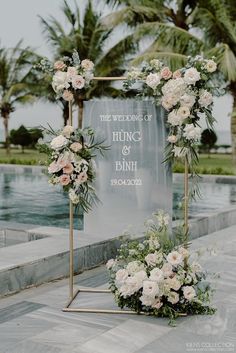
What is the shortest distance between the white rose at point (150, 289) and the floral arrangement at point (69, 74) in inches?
53.1

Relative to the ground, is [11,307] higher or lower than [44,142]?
lower

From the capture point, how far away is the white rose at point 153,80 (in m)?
3.84

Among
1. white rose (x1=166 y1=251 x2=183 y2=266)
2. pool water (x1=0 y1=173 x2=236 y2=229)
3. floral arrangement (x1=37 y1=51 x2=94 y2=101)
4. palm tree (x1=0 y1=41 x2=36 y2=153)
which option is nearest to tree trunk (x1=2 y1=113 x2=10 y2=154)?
palm tree (x1=0 y1=41 x2=36 y2=153)

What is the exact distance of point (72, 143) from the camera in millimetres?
3861

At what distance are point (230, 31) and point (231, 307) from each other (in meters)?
12.7

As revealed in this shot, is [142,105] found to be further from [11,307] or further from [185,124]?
[11,307]

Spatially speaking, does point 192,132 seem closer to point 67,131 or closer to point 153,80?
point 153,80

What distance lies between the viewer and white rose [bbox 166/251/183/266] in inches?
147

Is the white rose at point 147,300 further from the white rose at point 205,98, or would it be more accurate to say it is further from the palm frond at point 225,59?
the palm frond at point 225,59

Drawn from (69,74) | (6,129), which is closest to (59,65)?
(69,74)

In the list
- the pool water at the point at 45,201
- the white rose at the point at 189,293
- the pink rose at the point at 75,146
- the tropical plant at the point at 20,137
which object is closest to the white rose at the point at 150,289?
the white rose at the point at 189,293

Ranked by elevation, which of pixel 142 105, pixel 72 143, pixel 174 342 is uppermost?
pixel 142 105

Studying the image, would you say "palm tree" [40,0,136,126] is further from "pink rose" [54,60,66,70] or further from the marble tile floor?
the marble tile floor

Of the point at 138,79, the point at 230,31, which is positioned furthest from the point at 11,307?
the point at 230,31
